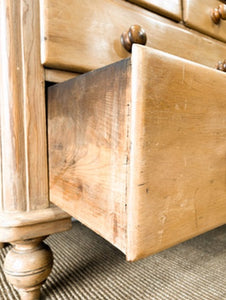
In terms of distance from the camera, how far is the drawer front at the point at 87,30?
41cm

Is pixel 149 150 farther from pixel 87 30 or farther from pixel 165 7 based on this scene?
pixel 165 7

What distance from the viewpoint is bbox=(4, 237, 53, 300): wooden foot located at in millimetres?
449

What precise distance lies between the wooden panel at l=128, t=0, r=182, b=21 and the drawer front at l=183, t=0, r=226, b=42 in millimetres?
27

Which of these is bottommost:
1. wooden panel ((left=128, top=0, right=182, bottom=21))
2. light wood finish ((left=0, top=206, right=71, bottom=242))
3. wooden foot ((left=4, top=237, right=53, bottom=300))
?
wooden foot ((left=4, top=237, right=53, bottom=300))

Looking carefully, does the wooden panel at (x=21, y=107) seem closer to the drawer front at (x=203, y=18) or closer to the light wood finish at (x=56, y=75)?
the light wood finish at (x=56, y=75)

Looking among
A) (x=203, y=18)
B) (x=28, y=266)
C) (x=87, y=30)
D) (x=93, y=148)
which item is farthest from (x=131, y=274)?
(x=203, y=18)

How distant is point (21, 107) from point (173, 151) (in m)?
0.27

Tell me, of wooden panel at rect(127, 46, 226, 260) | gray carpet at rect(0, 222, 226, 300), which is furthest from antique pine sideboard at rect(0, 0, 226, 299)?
gray carpet at rect(0, 222, 226, 300)

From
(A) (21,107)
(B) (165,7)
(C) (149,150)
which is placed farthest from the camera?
(B) (165,7)

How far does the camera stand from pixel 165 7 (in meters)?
0.57

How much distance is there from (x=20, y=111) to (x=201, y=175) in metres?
0.31

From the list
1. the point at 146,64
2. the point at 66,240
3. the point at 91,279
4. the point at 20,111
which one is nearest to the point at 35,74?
the point at 20,111

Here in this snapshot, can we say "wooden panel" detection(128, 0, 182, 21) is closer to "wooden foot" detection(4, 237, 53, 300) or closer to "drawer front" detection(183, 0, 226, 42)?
"drawer front" detection(183, 0, 226, 42)

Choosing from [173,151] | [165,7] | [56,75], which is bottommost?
[173,151]
